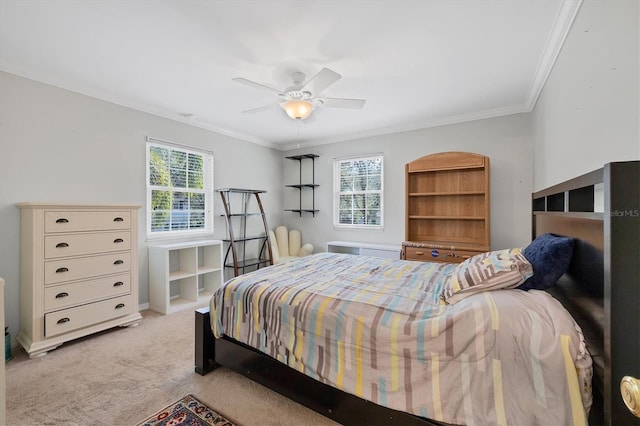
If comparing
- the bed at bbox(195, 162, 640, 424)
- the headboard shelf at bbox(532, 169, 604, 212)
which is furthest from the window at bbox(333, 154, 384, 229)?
the headboard shelf at bbox(532, 169, 604, 212)

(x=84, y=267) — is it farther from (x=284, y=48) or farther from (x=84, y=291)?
(x=284, y=48)

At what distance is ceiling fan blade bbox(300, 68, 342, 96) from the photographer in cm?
215

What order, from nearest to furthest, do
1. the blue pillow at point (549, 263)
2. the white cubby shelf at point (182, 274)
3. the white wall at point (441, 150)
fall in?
the blue pillow at point (549, 263), the white cubby shelf at point (182, 274), the white wall at point (441, 150)

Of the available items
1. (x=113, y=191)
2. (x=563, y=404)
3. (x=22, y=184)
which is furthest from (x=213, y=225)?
(x=563, y=404)

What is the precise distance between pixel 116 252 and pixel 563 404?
11.7 feet

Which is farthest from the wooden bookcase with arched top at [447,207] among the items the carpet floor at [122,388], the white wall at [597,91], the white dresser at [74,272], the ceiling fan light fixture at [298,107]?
the white dresser at [74,272]

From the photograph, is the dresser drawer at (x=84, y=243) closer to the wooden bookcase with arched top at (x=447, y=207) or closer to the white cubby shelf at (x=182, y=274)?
the white cubby shelf at (x=182, y=274)

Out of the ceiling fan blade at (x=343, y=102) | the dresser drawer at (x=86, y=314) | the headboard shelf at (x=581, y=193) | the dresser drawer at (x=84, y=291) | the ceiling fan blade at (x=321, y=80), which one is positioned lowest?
the dresser drawer at (x=86, y=314)

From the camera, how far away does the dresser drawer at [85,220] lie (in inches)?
96.3

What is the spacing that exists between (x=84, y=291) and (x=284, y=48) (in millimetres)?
2924

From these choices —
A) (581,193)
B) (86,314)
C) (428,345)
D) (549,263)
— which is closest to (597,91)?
(581,193)

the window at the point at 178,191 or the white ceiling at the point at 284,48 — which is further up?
the white ceiling at the point at 284,48

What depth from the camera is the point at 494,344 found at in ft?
3.82

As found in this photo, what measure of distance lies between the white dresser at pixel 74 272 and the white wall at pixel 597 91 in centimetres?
387
